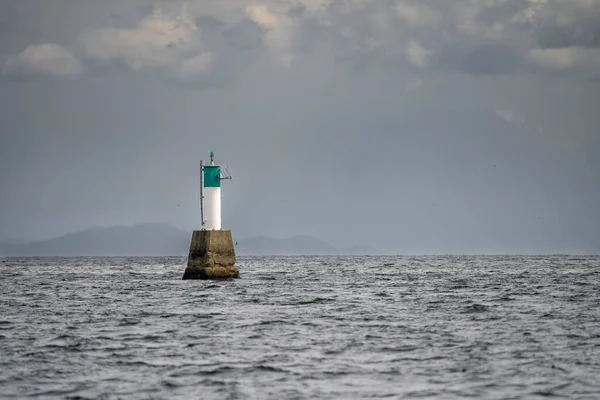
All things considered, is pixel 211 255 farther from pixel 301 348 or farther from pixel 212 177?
pixel 301 348

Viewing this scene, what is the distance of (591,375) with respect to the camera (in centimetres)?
1794

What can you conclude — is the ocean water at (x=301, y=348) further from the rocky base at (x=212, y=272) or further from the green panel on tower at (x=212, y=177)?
the green panel on tower at (x=212, y=177)

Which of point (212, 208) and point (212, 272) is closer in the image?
point (212, 208)

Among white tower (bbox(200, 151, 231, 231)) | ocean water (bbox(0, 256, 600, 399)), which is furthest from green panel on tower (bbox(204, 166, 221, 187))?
ocean water (bbox(0, 256, 600, 399))

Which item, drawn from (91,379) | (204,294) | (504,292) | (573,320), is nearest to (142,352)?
(91,379)

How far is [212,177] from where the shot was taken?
4897cm

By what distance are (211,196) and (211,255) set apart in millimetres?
3185

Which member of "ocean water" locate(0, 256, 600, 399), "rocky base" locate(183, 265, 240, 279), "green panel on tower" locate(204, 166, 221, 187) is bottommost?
"ocean water" locate(0, 256, 600, 399)

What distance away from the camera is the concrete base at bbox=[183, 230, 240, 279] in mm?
47656

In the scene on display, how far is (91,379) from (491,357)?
28.8 ft

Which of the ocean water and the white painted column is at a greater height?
the white painted column

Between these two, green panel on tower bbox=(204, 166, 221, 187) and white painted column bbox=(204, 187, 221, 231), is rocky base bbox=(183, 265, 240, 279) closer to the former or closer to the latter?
white painted column bbox=(204, 187, 221, 231)

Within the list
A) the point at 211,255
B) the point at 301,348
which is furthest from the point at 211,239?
the point at 301,348

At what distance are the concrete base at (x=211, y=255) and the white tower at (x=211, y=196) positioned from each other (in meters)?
0.65
